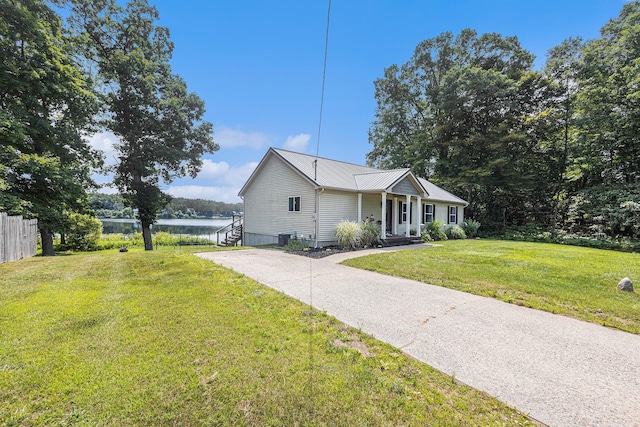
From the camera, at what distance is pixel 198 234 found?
2444cm

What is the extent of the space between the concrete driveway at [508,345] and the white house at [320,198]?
742 centimetres

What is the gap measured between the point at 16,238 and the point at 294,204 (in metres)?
10.4

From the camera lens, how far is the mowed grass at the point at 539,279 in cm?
480

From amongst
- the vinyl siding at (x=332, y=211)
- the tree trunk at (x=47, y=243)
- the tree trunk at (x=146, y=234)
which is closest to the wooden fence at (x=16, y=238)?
the tree trunk at (x=47, y=243)

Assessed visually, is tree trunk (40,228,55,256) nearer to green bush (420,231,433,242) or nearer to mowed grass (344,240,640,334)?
mowed grass (344,240,640,334)

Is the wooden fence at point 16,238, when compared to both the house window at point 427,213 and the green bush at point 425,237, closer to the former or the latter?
the green bush at point 425,237

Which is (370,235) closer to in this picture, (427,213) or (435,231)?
(435,231)

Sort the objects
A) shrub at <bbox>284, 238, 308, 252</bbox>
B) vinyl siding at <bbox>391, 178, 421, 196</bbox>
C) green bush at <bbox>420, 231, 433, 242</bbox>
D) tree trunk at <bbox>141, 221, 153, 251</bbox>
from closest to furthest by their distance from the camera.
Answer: shrub at <bbox>284, 238, 308, 252</bbox> < vinyl siding at <bbox>391, 178, 421, 196</bbox> < green bush at <bbox>420, 231, 433, 242</bbox> < tree trunk at <bbox>141, 221, 153, 251</bbox>

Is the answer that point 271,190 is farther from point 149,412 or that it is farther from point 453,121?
point 453,121

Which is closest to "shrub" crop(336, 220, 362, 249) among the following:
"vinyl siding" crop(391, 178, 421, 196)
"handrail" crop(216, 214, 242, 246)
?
"vinyl siding" crop(391, 178, 421, 196)

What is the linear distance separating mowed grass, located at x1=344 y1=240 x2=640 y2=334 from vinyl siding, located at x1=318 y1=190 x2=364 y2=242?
12.5 feet

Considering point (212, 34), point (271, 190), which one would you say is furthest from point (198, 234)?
point (212, 34)

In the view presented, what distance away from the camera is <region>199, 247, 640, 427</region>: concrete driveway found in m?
2.46

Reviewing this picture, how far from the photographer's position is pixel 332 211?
13.7 m
